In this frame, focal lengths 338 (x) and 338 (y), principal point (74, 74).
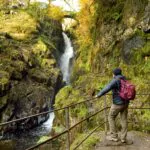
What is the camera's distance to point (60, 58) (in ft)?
123

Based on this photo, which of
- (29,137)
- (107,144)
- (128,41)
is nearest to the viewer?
(107,144)

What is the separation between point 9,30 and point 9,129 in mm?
12209

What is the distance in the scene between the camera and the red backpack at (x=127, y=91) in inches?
306

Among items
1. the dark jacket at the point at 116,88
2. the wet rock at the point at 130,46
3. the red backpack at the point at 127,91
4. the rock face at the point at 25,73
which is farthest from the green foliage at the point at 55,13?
the red backpack at the point at 127,91

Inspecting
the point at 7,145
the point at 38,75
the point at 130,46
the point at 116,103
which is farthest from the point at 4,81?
the point at 116,103

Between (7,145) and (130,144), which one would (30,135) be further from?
(130,144)

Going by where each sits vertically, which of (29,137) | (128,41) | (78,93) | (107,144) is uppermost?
(128,41)

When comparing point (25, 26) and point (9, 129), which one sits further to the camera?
point (25, 26)

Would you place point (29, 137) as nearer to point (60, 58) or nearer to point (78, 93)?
point (78, 93)

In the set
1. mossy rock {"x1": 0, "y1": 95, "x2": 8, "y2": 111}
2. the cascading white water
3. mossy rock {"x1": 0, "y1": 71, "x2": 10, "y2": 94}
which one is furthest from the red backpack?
the cascading white water

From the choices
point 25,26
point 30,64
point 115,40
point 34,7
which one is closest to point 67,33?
point 34,7

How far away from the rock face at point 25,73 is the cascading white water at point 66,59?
123cm

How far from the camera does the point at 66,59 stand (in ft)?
124

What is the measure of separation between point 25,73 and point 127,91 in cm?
2032
